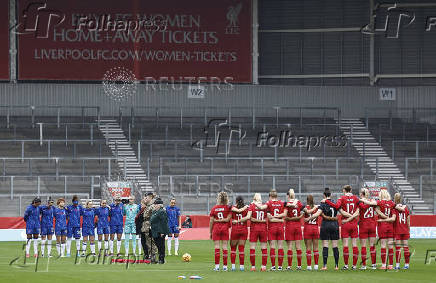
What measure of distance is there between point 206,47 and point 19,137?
12805mm

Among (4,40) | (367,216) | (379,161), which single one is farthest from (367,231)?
(4,40)

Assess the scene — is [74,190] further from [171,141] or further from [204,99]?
[204,99]

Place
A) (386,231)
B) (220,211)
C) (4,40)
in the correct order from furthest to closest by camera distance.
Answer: (4,40) → (386,231) → (220,211)

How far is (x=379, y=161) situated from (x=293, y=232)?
33.2 m

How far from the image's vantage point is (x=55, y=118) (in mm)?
63156

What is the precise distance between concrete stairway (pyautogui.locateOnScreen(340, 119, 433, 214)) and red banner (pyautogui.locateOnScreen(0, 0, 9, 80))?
66.5 feet

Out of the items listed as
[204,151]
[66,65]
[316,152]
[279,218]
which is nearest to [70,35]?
[66,65]

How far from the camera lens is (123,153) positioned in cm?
6041

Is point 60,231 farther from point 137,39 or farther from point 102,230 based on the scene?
point 137,39

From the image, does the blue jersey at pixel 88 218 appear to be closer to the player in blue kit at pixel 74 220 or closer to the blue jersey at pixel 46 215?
the player in blue kit at pixel 74 220

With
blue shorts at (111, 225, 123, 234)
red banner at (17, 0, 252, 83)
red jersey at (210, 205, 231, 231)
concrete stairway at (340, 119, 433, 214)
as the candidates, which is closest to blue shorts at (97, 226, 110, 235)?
blue shorts at (111, 225, 123, 234)

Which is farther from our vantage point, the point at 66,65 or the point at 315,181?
the point at 66,65

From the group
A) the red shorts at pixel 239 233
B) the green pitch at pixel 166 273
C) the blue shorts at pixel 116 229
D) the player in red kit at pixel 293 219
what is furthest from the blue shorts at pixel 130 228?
the player in red kit at pixel 293 219

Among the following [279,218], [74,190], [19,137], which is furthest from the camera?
[19,137]
